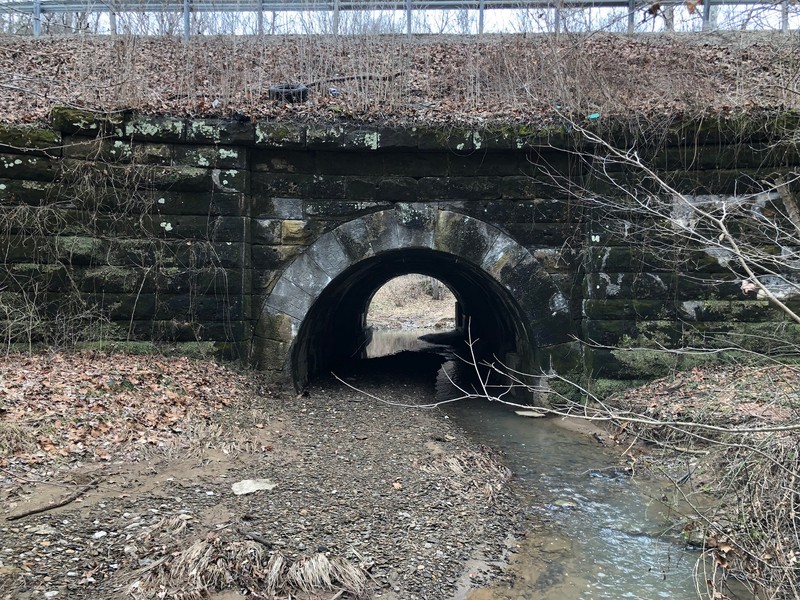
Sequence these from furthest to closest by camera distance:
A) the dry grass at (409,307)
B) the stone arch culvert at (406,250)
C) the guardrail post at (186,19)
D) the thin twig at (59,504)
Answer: the dry grass at (409,307) → the guardrail post at (186,19) → the stone arch culvert at (406,250) → the thin twig at (59,504)

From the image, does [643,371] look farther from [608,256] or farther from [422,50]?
[422,50]

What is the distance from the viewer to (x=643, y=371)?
6438 millimetres

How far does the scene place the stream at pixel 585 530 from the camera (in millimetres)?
3346

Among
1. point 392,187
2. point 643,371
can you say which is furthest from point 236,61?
point 643,371

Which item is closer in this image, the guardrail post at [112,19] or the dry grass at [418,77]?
the dry grass at [418,77]

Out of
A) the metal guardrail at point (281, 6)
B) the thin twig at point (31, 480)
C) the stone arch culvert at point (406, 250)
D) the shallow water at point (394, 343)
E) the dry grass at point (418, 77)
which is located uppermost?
the metal guardrail at point (281, 6)

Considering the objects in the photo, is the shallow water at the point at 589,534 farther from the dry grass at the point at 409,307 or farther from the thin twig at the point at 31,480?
the dry grass at the point at 409,307

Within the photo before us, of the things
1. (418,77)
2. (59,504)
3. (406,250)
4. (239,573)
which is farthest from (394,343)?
(239,573)

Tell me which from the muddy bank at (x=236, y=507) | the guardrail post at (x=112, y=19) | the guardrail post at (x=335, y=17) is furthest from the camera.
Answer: the guardrail post at (x=335, y=17)

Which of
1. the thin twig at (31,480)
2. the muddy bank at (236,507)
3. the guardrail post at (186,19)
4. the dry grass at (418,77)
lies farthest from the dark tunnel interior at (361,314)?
the guardrail post at (186,19)

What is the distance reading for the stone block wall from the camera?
5.96 meters

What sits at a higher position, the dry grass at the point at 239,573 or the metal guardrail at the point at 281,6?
the metal guardrail at the point at 281,6

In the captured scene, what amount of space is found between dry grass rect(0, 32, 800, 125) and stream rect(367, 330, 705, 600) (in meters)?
3.58

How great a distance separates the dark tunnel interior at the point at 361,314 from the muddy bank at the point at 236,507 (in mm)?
1534
